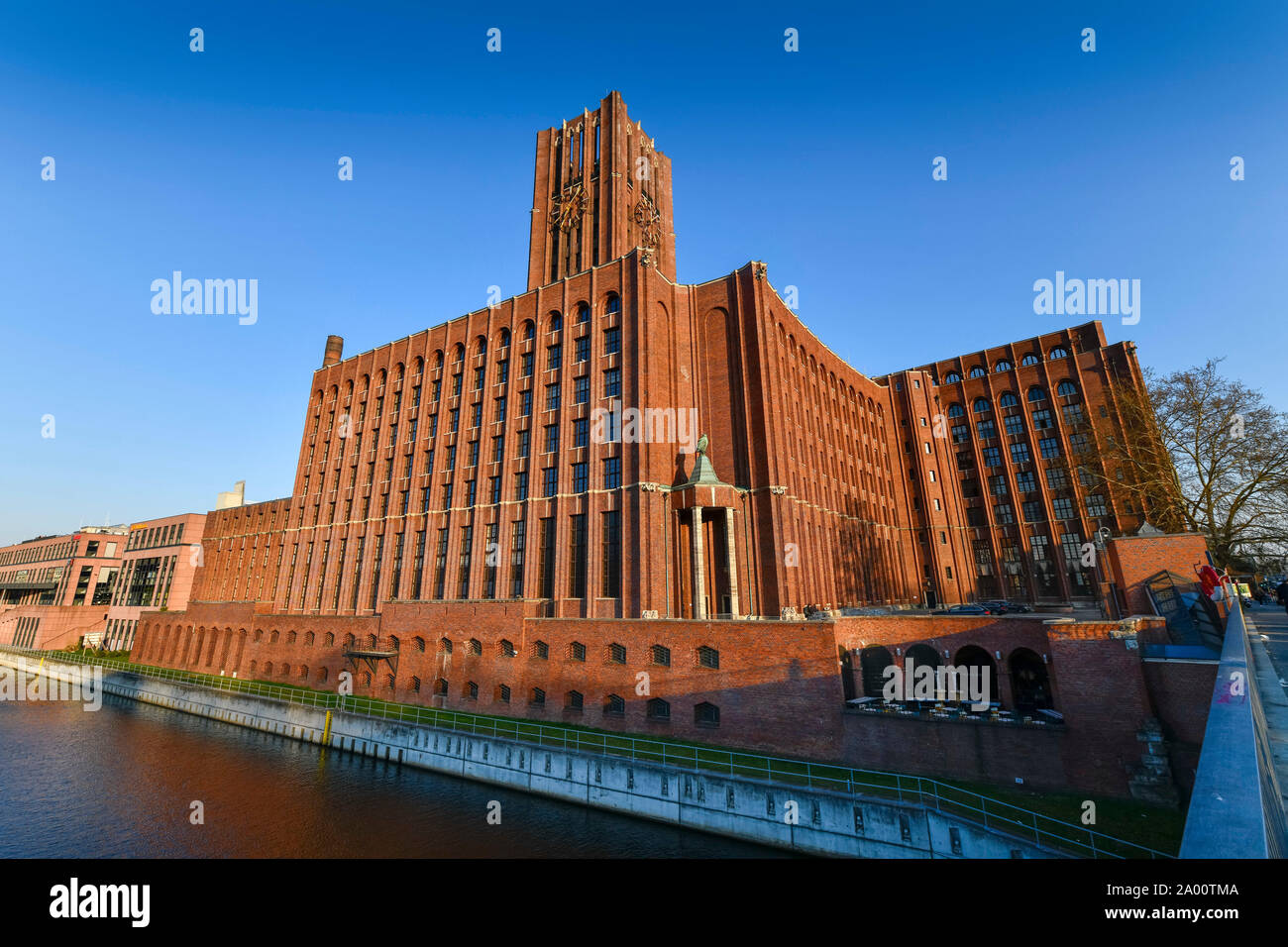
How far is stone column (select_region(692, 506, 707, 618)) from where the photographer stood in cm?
2966

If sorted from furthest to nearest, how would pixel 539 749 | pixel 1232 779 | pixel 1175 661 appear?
pixel 539 749, pixel 1175 661, pixel 1232 779

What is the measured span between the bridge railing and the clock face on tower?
52.0 metres

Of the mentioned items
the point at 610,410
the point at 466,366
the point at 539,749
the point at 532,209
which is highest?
the point at 532,209

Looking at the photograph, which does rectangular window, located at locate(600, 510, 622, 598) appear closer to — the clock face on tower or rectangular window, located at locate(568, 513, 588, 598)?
rectangular window, located at locate(568, 513, 588, 598)

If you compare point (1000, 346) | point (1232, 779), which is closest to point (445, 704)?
point (1232, 779)

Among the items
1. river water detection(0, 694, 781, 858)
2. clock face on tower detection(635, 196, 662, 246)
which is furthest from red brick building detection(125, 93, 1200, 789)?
river water detection(0, 694, 781, 858)

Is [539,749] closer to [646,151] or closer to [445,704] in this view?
[445,704]

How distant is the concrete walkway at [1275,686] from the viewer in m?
6.85

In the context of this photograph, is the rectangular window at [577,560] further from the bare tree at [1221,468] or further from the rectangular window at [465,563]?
the bare tree at [1221,468]

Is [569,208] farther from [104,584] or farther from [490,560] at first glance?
[104,584]

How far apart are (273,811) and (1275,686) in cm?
3094

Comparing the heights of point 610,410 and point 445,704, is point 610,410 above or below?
above

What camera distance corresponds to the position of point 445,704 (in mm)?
31938
